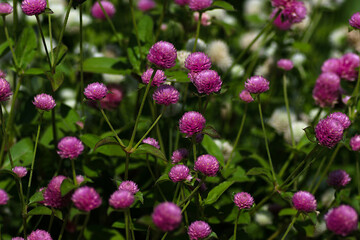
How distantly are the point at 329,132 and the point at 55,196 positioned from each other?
0.72 m

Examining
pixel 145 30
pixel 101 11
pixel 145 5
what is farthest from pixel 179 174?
pixel 145 5

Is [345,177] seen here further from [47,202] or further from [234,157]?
[47,202]

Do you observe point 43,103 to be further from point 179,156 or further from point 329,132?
point 329,132

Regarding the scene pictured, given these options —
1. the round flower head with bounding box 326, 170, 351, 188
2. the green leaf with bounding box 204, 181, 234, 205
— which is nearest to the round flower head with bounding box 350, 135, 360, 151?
the round flower head with bounding box 326, 170, 351, 188

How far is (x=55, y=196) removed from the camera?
1149 millimetres

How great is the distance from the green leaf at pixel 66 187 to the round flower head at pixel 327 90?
0.98m

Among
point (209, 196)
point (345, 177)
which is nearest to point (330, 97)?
point (345, 177)

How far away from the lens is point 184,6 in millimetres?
1766

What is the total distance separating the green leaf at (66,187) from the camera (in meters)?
1.06

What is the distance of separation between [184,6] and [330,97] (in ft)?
2.19

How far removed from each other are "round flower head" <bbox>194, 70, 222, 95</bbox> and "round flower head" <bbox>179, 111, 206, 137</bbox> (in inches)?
2.9

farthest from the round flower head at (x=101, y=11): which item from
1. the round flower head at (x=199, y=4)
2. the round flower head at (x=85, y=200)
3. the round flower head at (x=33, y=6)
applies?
the round flower head at (x=85, y=200)

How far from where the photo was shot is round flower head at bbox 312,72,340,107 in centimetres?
163

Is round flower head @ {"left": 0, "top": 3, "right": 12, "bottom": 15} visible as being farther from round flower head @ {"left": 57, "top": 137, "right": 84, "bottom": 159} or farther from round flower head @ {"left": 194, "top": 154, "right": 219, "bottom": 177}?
round flower head @ {"left": 194, "top": 154, "right": 219, "bottom": 177}
